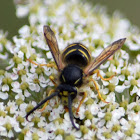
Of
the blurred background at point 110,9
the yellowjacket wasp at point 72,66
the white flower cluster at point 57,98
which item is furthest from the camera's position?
the blurred background at point 110,9

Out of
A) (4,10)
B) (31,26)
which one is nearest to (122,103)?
(31,26)

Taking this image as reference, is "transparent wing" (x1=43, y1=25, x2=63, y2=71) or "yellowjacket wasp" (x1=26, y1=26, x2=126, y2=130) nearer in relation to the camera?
"yellowjacket wasp" (x1=26, y1=26, x2=126, y2=130)

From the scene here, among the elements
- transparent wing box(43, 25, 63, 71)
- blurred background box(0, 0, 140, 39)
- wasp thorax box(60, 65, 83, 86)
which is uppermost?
blurred background box(0, 0, 140, 39)

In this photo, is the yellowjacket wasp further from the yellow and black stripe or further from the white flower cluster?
the white flower cluster

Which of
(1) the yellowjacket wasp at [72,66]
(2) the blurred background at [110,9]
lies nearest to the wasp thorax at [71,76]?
(1) the yellowjacket wasp at [72,66]

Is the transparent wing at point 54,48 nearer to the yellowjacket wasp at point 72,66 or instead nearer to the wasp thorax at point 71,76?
the yellowjacket wasp at point 72,66

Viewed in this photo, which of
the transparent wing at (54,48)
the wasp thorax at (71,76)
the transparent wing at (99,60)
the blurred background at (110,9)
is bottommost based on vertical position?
the wasp thorax at (71,76)

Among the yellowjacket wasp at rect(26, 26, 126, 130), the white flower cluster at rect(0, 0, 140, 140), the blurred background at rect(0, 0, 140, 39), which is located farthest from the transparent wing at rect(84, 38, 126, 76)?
the blurred background at rect(0, 0, 140, 39)
